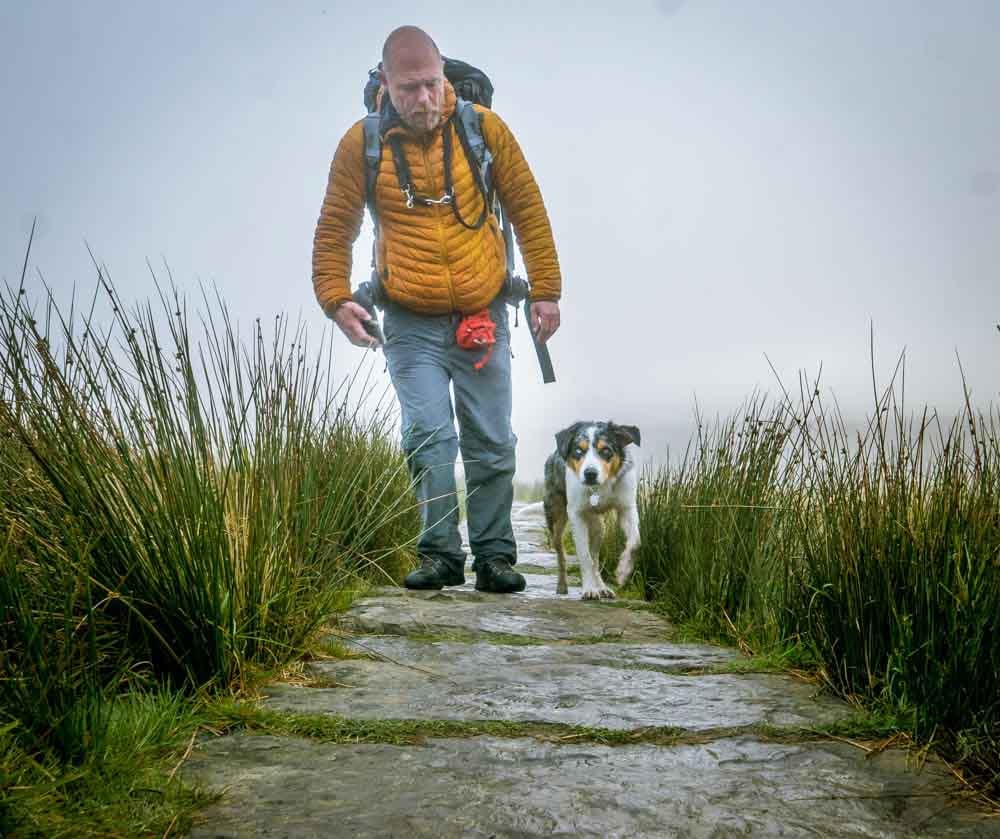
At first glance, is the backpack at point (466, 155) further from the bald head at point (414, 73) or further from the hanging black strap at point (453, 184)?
the bald head at point (414, 73)

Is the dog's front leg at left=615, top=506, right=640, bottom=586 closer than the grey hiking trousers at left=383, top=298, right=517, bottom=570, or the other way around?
the grey hiking trousers at left=383, top=298, right=517, bottom=570

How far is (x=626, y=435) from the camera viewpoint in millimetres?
5250

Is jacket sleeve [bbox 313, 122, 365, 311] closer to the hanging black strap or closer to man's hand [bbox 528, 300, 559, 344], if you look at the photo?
the hanging black strap

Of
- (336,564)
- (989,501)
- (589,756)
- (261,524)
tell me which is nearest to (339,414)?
(336,564)

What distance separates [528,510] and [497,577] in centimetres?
680

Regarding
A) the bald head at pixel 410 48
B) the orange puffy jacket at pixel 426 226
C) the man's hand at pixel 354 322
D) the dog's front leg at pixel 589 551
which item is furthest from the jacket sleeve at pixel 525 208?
the dog's front leg at pixel 589 551

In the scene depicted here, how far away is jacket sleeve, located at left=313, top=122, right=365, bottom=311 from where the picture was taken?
170 inches

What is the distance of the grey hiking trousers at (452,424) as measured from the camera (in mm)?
4270

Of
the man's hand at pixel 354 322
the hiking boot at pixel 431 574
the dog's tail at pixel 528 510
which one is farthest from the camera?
the dog's tail at pixel 528 510

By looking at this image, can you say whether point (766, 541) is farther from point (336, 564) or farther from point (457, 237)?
point (457, 237)

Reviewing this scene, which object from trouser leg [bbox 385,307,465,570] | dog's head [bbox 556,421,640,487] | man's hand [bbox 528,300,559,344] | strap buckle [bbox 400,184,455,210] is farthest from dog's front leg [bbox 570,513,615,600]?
strap buckle [bbox 400,184,455,210]

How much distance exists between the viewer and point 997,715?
1840 mm

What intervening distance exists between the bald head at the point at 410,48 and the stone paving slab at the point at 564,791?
3.16 metres

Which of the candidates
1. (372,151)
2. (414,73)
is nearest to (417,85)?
(414,73)
